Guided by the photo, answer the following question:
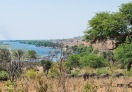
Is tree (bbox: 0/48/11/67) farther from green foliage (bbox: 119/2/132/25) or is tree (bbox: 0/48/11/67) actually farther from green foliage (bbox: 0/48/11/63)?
Result: green foliage (bbox: 119/2/132/25)

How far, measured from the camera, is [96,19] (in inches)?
1318

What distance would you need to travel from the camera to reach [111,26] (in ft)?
103

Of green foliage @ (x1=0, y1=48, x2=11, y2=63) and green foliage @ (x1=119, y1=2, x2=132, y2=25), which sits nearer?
green foliage @ (x1=0, y1=48, x2=11, y2=63)

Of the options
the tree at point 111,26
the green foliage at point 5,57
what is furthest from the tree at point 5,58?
the tree at point 111,26

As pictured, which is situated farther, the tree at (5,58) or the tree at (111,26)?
the tree at (111,26)

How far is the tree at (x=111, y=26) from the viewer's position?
1244 inches

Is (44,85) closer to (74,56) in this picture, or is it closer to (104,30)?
(104,30)

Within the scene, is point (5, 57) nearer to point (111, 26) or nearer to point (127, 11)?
point (111, 26)

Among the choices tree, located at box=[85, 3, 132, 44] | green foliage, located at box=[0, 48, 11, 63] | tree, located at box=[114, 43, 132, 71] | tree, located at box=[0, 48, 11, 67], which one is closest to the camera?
tree, located at box=[0, 48, 11, 67]

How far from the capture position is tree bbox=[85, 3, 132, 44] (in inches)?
1244

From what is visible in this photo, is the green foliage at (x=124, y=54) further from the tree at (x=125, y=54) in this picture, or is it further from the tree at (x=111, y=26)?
the tree at (x=111, y=26)

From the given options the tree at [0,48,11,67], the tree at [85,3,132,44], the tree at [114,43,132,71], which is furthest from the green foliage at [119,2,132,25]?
the tree at [0,48,11,67]

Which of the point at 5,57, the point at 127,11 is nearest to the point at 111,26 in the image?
the point at 127,11

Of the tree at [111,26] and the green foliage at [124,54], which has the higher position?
the tree at [111,26]
